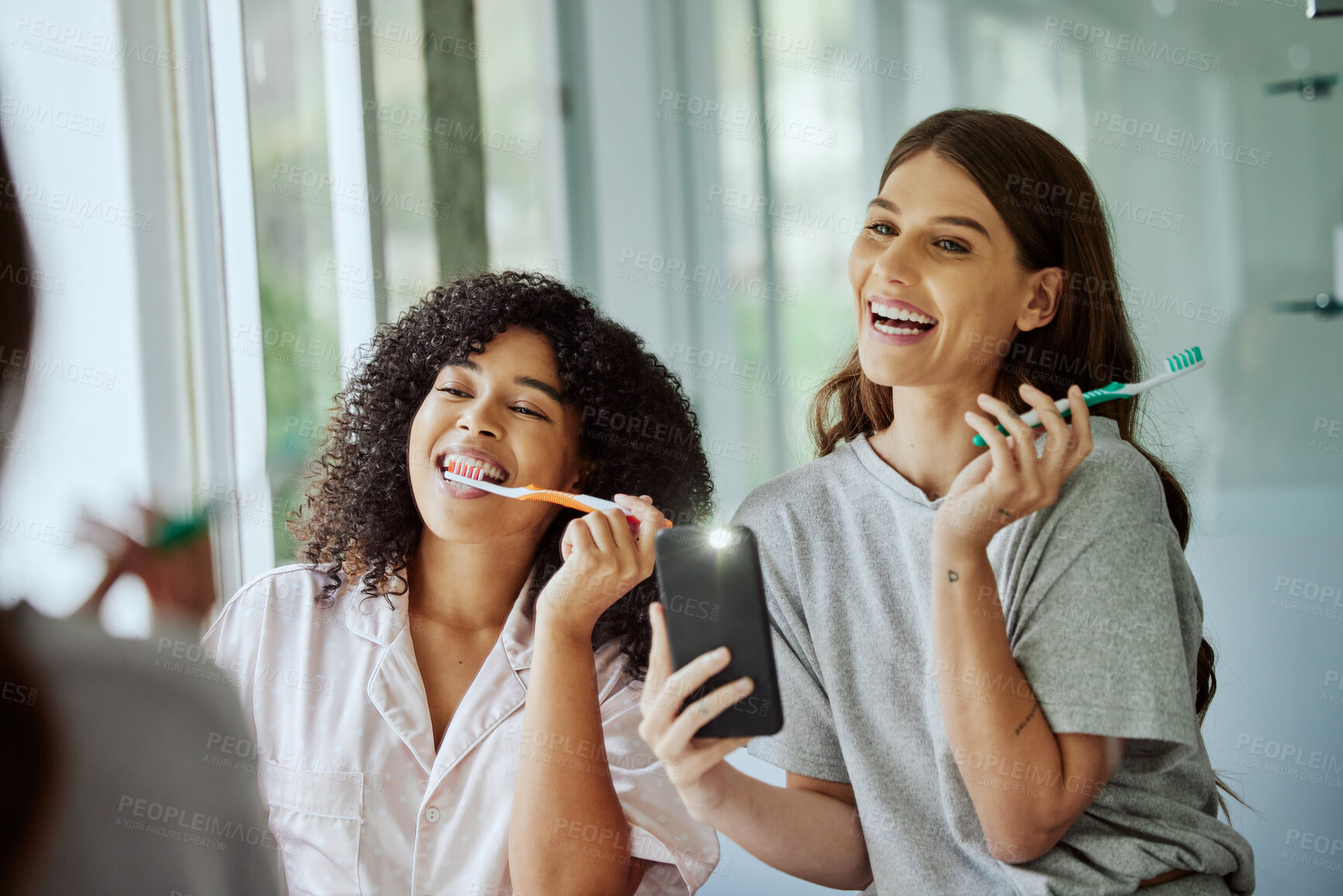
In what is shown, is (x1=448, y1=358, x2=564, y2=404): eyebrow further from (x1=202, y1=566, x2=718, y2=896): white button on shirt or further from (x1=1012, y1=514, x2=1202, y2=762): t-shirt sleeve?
(x1=1012, y1=514, x2=1202, y2=762): t-shirt sleeve

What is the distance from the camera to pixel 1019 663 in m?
0.89

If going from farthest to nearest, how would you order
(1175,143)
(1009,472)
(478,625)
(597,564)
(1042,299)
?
(1175,143) < (478,625) < (1042,299) < (597,564) < (1009,472)

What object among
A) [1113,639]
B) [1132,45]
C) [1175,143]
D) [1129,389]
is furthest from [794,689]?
[1132,45]

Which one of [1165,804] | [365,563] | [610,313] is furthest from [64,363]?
[1165,804]

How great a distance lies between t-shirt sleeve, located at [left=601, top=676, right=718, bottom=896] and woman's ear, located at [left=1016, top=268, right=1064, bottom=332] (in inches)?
23.4

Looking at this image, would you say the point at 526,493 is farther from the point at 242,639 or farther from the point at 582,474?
the point at 242,639

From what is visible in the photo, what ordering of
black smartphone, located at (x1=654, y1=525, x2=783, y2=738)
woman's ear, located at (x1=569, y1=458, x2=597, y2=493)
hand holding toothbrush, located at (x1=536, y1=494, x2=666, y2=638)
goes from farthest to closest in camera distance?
1. woman's ear, located at (x1=569, y1=458, x2=597, y2=493)
2. hand holding toothbrush, located at (x1=536, y1=494, x2=666, y2=638)
3. black smartphone, located at (x1=654, y1=525, x2=783, y2=738)

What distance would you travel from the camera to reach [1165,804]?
3.04 feet

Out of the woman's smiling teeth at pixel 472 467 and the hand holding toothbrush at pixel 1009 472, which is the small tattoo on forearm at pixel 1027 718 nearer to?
the hand holding toothbrush at pixel 1009 472

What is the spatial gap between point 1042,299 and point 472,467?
616 millimetres

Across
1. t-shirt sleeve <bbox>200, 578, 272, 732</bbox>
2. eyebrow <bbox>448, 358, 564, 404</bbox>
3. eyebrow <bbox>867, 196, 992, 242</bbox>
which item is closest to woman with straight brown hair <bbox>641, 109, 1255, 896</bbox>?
eyebrow <bbox>867, 196, 992, 242</bbox>

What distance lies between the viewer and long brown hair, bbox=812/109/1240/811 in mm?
1031

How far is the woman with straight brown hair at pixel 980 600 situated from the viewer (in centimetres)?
84

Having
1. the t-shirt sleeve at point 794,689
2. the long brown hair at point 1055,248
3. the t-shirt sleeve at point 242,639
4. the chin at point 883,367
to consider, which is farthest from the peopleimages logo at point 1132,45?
the t-shirt sleeve at point 242,639
